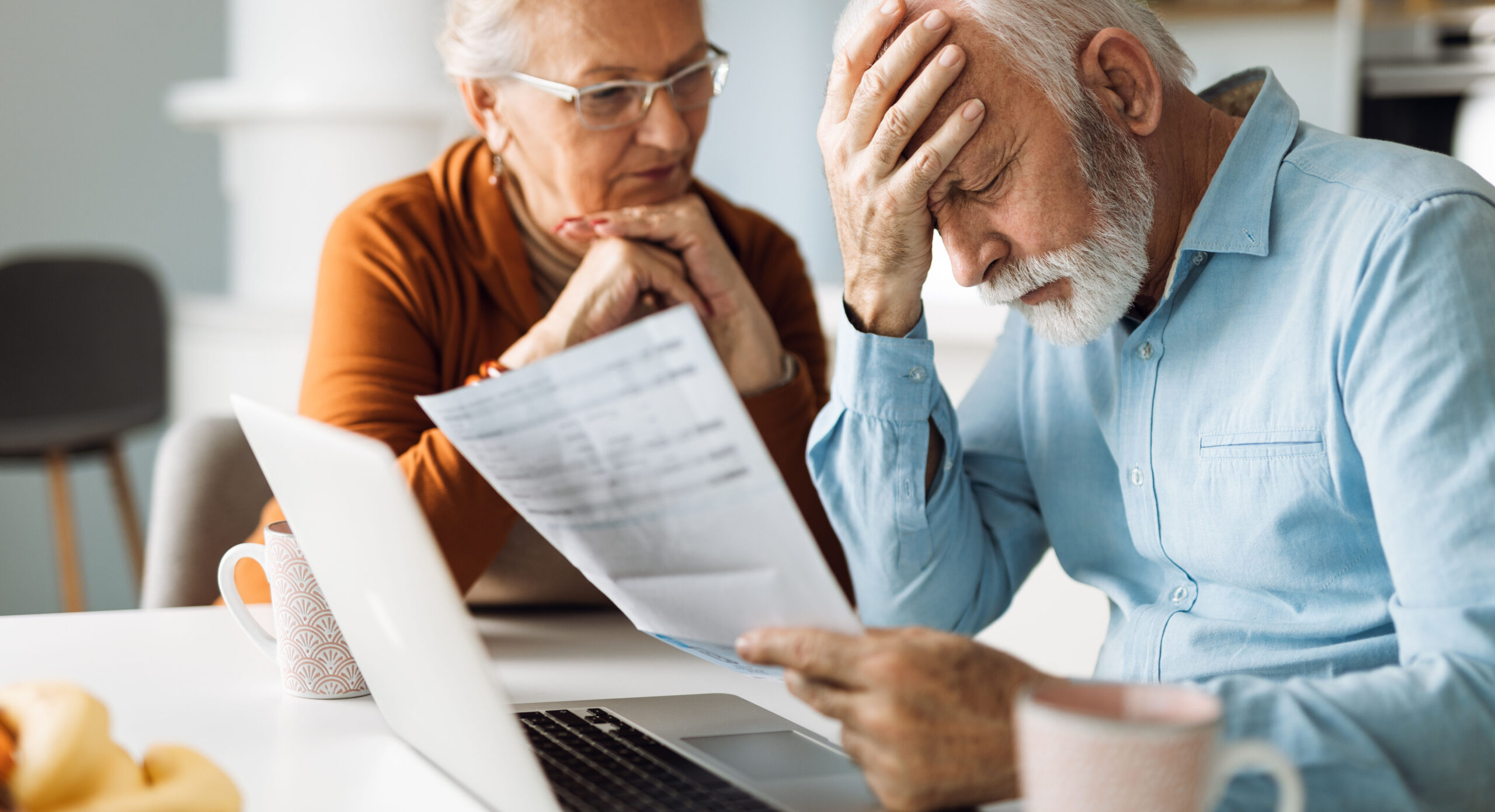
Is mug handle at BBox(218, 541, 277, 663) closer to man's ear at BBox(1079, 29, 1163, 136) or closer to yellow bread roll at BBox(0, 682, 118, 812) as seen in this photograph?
yellow bread roll at BBox(0, 682, 118, 812)

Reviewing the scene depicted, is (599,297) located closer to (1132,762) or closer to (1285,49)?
(1132,762)

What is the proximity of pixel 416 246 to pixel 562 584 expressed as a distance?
0.38 meters

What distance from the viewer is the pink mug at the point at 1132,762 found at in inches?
19.4

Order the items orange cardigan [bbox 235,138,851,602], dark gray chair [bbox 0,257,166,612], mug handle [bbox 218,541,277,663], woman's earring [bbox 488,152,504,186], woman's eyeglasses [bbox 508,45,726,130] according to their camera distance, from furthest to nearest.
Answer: dark gray chair [bbox 0,257,166,612]
woman's earring [bbox 488,152,504,186]
woman's eyeglasses [bbox 508,45,726,130]
orange cardigan [bbox 235,138,851,602]
mug handle [bbox 218,541,277,663]

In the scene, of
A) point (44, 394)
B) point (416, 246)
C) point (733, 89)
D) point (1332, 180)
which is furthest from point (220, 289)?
point (1332, 180)

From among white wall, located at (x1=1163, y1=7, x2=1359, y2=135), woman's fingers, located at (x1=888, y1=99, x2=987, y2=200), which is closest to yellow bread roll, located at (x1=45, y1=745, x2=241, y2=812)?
woman's fingers, located at (x1=888, y1=99, x2=987, y2=200)

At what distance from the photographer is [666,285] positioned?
133cm

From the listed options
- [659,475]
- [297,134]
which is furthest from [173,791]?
[297,134]

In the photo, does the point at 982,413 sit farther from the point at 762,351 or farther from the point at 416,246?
the point at 416,246

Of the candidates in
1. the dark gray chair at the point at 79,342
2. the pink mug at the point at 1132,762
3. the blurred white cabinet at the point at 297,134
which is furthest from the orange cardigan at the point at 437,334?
the dark gray chair at the point at 79,342

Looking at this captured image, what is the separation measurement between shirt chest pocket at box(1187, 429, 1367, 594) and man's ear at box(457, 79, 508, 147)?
83 cm

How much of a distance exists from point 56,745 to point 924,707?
376mm

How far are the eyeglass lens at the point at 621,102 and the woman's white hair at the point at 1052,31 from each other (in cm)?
38

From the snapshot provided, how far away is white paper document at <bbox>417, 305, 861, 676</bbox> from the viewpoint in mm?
577
